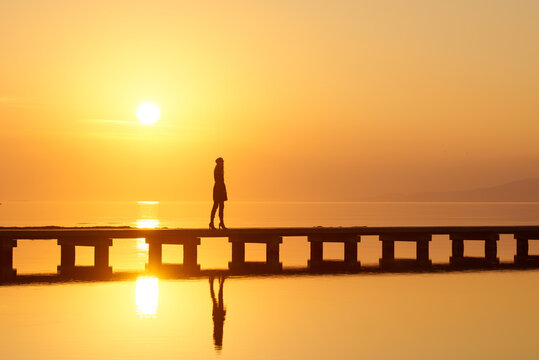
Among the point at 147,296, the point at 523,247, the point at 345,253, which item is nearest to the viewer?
the point at 147,296

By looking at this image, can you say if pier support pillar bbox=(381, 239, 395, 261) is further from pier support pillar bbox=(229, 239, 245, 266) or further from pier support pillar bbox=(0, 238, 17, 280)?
pier support pillar bbox=(0, 238, 17, 280)

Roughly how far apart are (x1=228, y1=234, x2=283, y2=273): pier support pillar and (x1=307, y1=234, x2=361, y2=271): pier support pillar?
2236 mm

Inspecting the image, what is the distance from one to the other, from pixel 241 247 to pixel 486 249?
37.3 feet

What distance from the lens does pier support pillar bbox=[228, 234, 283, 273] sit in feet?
128

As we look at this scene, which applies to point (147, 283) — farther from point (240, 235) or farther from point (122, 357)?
point (122, 357)

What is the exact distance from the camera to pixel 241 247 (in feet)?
135

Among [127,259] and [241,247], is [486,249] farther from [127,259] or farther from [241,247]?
[127,259]

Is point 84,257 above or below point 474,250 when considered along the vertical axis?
above

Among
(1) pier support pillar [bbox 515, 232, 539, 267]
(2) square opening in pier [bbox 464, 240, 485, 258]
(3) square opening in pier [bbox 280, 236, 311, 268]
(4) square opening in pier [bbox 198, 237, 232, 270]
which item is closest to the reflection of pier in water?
Answer: (1) pier support pillar [bbox 515, 232, 539, 267]

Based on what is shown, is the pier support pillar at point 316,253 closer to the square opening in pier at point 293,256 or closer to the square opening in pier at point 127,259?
the square opening in pier at point 293,256

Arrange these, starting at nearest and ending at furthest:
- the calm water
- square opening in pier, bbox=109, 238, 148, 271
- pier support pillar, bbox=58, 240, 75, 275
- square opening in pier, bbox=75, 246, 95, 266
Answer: the calm water
pier support pillar, bbox=58, 240, 75, 275
square opening in pier, bbox=109, 238, 148, 271
square opening in pier, bbox=75, 246, 95, 266

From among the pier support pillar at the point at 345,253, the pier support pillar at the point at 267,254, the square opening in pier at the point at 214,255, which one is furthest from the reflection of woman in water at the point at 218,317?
the square opening in pier at the point at 214,255

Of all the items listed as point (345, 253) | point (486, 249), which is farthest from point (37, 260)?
point (486, 249)

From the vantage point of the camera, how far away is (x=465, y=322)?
83.3 feet
